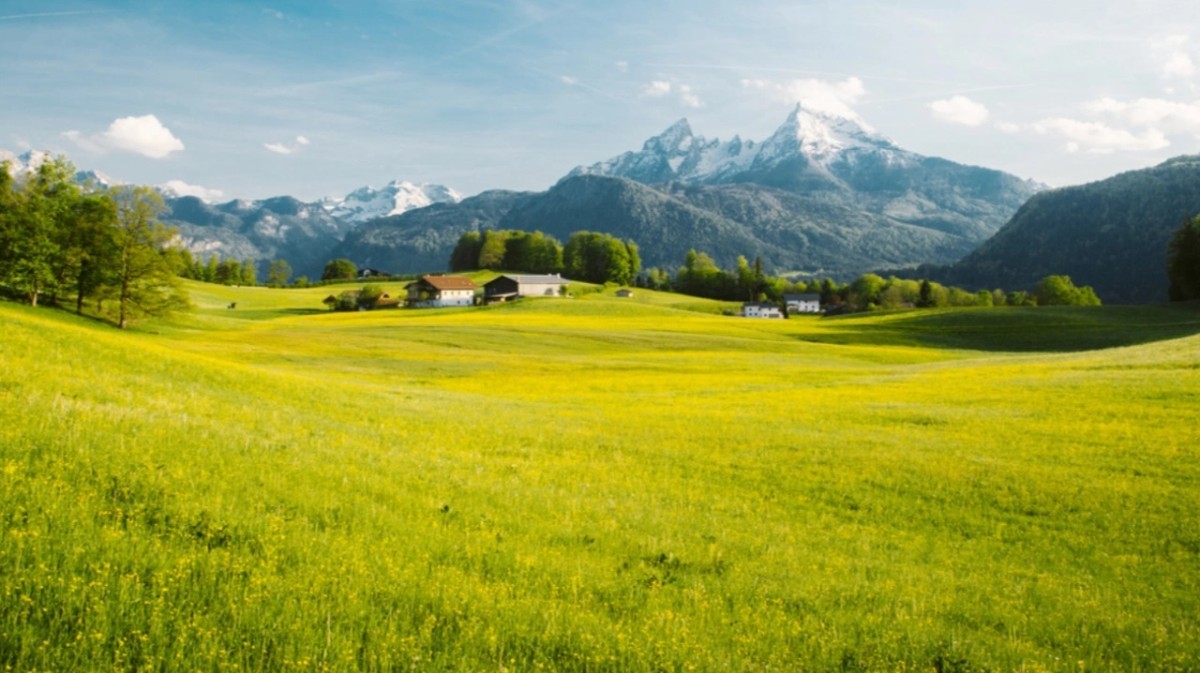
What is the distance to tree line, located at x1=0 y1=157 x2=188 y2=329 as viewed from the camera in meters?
61.5

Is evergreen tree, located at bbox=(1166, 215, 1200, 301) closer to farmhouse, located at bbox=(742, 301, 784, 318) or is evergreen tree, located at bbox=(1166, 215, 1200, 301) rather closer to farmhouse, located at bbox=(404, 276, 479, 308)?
farmhouse, located at bbox=(742, 301, 784, 318)

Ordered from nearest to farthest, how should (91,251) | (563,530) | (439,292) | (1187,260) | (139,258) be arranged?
(563,530), (91,251), (139,258), (1187,260), (439,292)

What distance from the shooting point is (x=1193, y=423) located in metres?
24.7

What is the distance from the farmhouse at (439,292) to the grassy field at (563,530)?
149 m

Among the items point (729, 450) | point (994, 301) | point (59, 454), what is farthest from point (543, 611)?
point (994, 301)

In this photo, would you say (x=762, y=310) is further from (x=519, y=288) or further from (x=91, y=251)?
(x=91, y=251)

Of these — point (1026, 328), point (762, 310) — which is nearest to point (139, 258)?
point (1026, 328)

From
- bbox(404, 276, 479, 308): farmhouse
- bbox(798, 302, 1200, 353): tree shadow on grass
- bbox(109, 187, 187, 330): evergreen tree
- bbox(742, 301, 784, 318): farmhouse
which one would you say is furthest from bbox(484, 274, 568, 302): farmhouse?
bbox(109, 187, 187, 330): evergreen tree

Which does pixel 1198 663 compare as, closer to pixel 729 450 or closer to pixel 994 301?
pixel 729 450

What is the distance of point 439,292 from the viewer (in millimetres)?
175000

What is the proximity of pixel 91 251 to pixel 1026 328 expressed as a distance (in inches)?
4602

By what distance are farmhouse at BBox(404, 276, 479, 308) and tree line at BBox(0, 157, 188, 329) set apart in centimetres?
10188

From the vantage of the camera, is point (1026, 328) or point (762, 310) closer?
point (1026, 328)

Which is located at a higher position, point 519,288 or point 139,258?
point 519,288
